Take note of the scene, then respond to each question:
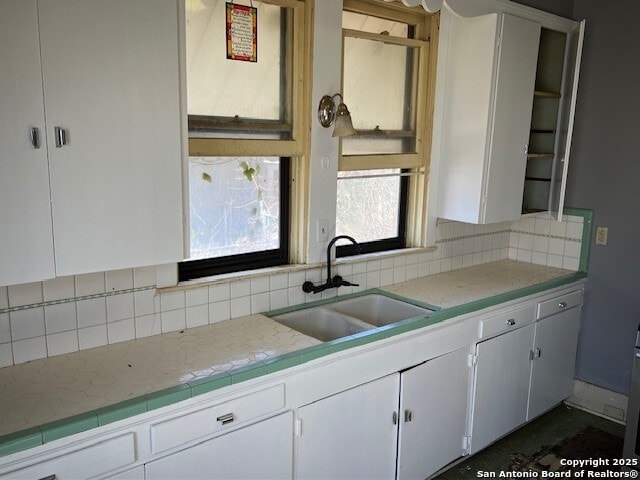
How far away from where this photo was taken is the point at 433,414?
2625mm

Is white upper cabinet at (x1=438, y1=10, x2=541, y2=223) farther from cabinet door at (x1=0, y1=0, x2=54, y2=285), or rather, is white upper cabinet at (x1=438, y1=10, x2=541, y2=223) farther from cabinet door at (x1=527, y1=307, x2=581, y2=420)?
cabinet door at (x1=0, y1=0, x2=54, y2=285)

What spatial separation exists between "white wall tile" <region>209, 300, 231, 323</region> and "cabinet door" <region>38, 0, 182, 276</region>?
517 millimetres

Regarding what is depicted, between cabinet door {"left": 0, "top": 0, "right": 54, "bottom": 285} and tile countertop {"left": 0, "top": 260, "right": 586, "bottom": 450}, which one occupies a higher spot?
cabinet door {"left": 0, "top": 0, "right": 54, "bottom": 285}

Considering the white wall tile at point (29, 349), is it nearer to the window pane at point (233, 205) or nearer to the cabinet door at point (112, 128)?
the cabinet door at point (112, 128)

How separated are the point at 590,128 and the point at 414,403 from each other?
7.22ft

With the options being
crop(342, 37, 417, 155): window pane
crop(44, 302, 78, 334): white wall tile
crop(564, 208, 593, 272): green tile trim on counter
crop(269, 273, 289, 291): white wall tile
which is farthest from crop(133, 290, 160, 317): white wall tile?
crop(564, 208, 593, 272): green tile trim on counter

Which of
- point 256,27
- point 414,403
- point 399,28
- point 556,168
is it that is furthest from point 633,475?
point 256,27

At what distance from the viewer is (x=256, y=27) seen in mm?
2400

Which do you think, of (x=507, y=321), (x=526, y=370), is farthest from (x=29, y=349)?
(x=526, y=370)

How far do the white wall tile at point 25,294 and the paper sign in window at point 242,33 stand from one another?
47.0 inches

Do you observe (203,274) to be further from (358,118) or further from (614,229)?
(614,229)

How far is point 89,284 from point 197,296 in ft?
1.46

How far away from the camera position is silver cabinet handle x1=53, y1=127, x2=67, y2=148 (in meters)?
1.62

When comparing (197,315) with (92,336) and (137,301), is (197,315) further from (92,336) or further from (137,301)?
(92,336)
